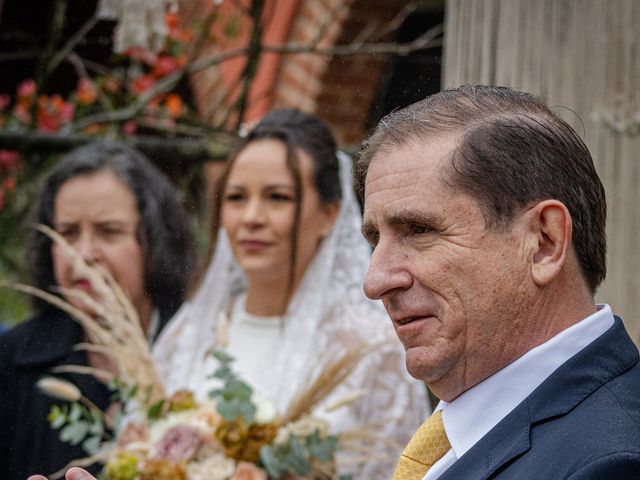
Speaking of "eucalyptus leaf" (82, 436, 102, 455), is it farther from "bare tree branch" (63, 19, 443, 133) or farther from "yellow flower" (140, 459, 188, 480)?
"bare tree branch" (63, 19, 443, 133)

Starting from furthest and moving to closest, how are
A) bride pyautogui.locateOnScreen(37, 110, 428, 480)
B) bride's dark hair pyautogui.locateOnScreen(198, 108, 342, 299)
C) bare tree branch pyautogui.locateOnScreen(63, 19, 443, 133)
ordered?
1. bare tree branch pyautogui.locateOnScreen(63, 19, 443, 133)
2. bride's dark hair pyautogui.locateOnScreen(198, 108, 342, 299)
3. bride pyautogui.locateOnScreen(37, 110, 428, 480)

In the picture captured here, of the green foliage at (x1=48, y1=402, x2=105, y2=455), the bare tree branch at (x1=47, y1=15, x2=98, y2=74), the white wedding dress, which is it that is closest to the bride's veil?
the white wedding dress

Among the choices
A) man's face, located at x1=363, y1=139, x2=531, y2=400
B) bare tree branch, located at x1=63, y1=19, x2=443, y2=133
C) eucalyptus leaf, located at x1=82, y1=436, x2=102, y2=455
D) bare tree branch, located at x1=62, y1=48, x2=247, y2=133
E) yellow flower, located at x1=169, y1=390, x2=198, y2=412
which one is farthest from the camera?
bare tree branch, located at x1=62, y1=48, x2=247, y2=133

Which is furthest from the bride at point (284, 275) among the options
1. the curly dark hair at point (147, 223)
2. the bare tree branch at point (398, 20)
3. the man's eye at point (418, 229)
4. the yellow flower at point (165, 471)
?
the man's eye at point (418, 229)

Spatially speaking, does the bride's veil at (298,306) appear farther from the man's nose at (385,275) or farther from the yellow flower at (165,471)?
the man's nose at (385,275)

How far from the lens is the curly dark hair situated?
11.8ft

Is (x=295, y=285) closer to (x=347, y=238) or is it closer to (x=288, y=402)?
(x=347, y=238)

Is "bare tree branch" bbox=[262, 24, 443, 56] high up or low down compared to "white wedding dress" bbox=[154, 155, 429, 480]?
up

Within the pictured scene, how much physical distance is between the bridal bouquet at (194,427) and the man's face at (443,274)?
1.17m

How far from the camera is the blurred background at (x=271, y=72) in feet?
8.64

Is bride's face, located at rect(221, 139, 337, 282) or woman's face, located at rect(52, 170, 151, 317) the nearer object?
bride's face, located at rect(221, 139, 337, 282)

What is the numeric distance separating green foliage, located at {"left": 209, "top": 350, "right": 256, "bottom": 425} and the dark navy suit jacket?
4.26 ft

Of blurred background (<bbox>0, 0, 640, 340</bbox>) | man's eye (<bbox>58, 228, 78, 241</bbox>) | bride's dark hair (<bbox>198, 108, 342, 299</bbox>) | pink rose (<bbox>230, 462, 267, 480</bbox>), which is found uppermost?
blurred background (<bbox>0, 0, 640, 340</bbox>)

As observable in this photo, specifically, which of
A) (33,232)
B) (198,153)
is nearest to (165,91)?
(198,153)
